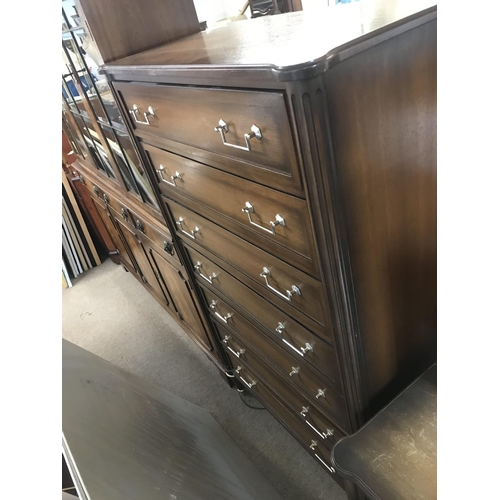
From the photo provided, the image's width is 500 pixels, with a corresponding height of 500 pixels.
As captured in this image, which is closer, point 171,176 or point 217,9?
point 171,176

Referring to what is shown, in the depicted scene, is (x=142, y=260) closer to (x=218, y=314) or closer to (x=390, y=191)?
(x=218, y=314)

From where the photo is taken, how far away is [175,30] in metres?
1.25

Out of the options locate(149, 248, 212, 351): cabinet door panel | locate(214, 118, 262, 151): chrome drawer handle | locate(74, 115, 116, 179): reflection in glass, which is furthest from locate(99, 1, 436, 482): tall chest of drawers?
locate(74, 115, 116, 179): reflection in glass

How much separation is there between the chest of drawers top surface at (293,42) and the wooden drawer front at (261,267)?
1.36ft

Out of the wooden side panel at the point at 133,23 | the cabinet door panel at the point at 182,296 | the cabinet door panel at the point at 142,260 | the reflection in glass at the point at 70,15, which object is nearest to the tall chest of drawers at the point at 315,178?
the wooden side panel at the point at 133,23

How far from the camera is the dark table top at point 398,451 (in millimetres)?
845

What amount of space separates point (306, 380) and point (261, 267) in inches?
14.6

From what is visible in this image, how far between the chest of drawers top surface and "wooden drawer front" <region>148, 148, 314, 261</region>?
0.23 meters

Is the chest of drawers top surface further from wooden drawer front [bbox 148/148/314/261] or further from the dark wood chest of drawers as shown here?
wooden drawer front [bbox 148/148/314/261]

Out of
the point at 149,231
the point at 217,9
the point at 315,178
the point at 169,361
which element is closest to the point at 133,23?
the point at 149,231

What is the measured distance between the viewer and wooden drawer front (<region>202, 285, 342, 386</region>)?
0.97m

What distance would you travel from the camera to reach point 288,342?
109cm
